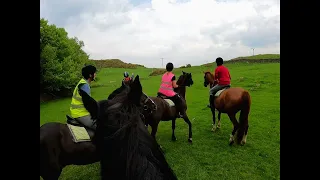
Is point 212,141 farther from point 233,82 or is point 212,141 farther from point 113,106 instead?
point 233,82

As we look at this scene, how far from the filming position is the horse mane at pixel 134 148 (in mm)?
1881

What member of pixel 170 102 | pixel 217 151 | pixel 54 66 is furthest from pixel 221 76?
pixel 54 66

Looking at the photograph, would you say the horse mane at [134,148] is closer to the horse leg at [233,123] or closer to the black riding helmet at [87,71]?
the black riding helmet at [87,71]

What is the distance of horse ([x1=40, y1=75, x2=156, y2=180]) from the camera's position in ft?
12.6

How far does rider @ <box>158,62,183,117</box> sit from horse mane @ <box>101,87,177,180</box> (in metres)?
5.45

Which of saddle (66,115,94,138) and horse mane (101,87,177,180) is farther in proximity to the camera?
saddle (66,115,94,138)

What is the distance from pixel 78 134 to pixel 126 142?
7.59 feet

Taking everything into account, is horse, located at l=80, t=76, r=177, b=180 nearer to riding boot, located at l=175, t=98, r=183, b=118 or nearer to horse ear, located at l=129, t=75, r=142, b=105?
horse ear, located at l=129, t=75, r=142, b=105

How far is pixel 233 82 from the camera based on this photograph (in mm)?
21641

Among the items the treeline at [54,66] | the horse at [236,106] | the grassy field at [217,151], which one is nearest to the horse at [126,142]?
the grassy field at [217,151]

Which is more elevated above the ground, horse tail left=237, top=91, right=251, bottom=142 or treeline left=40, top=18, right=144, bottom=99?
treeline left=40, top=18, right=144, bottom=99

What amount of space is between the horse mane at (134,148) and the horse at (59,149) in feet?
4.78

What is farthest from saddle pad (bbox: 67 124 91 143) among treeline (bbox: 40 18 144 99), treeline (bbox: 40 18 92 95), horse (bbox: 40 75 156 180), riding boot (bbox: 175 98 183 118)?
Answer: treeline (bbox: 40 18 92 95)
